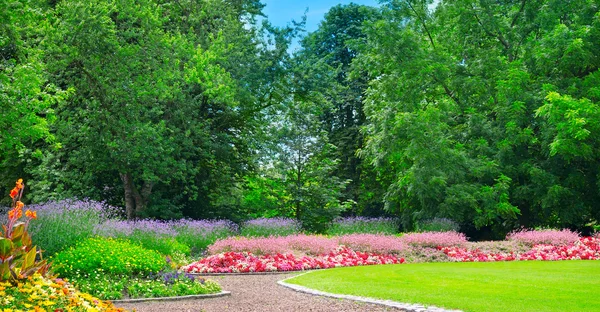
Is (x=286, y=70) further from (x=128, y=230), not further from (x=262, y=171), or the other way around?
(x=128, y=230)

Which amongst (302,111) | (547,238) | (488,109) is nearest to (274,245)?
(547,238)

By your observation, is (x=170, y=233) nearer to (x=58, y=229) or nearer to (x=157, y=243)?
(x=157, y=243)

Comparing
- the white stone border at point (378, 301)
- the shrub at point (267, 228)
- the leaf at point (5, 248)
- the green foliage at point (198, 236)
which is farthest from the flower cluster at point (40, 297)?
the shrub at point (267, 228)

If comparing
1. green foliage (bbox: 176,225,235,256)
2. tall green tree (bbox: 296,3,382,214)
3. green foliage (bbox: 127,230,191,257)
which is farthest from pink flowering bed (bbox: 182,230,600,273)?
tall green tree (bbox: 296,3,382,214)

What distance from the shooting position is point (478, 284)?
395 inches

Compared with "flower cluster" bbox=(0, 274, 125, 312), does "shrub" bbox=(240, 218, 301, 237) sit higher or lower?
higher

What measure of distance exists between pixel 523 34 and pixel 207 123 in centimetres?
1299

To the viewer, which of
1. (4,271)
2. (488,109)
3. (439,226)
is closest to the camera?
(4,271)

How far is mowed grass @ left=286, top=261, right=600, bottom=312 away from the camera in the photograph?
315 inches

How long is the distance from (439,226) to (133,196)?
36.4 feet

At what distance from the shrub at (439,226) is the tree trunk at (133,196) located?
9965mm

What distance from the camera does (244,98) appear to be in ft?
75.9

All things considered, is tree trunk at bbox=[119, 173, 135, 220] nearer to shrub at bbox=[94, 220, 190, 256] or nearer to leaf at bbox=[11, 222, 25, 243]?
shrub at bbox=[94, 220, 190, 256]

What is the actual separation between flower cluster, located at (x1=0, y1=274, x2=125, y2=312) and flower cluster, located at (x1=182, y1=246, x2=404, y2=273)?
283 inches
